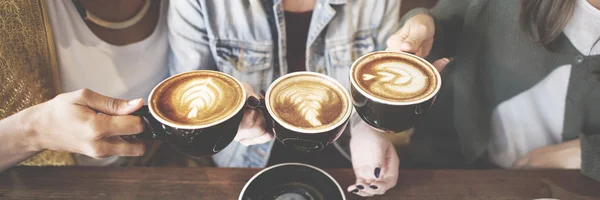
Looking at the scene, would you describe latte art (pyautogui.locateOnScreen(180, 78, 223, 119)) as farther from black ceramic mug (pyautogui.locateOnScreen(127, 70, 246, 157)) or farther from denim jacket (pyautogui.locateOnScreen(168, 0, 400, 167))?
denim jacket (pyautogui.locateOnScreen(168, 0, 400, 167))

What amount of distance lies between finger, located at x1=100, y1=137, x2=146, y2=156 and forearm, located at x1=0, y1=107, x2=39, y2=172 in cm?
22

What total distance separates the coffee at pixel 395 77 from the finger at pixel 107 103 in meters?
0.53

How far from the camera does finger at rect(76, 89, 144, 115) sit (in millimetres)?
934

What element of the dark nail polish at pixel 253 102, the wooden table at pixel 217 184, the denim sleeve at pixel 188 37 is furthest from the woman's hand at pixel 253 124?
the denim sleeve at pixel 188 37

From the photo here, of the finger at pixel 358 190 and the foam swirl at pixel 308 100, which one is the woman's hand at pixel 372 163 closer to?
the finger at pixel 358 190

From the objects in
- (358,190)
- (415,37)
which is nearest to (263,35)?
(415,37)

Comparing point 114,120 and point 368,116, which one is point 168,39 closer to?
point 114,120

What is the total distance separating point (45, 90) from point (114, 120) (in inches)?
16.5

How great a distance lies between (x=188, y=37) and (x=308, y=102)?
528 mm

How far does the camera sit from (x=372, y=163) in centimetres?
121

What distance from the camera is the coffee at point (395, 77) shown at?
96 cm

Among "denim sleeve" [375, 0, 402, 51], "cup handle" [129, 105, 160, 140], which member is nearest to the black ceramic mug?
"cup handle" [129, 105, 160, 140]

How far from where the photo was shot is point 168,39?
1303 millimetres

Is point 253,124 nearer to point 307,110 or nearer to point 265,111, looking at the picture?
point 265,111
